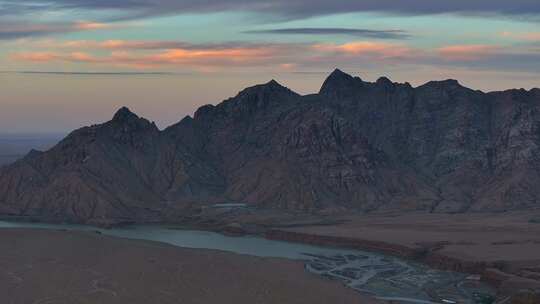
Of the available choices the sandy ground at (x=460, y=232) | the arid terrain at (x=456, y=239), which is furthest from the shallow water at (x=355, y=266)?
the sandy ground at (x=460, y=232)

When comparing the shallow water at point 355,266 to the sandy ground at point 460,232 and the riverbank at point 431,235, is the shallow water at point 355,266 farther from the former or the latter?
the sandy ground at point 460,232

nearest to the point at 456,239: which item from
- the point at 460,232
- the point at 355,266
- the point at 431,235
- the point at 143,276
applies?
the point at 431,235

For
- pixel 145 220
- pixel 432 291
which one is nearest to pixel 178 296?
pixel 432 291

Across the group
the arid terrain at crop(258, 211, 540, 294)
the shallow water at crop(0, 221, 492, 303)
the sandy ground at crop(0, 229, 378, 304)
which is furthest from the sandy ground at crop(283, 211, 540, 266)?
the sandy ground at crop(0, 229, 378, 304)

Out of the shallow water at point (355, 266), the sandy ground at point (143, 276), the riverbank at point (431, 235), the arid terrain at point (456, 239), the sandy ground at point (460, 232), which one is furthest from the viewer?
the sandy ground at point (460, 232)

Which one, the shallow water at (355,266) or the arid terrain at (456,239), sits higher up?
the arid terrain at (456,239)
